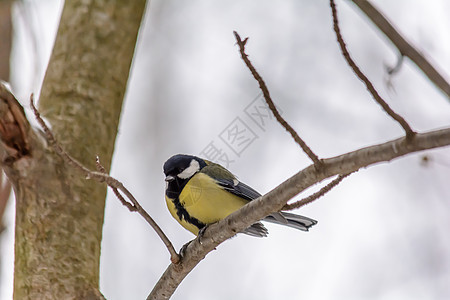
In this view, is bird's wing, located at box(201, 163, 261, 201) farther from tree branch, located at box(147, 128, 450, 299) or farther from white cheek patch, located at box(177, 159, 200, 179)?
tree branch, located at box(147, 128, 450, 299)

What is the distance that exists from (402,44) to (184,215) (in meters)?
1.62

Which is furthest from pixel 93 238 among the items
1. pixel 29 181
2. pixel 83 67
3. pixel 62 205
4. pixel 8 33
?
pixel 8 33

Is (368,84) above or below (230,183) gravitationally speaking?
above

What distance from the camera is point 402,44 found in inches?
38.4

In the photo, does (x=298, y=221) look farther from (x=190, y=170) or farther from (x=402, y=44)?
(x=402, y=44)

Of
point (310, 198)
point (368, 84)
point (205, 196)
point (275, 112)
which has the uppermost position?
point (368, 84)

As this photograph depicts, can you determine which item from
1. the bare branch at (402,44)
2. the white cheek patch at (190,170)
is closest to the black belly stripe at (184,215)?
the white cheek patch at (190,170)

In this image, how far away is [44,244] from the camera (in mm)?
→ 2025

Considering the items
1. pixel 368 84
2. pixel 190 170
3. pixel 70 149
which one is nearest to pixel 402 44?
pixel 368 84

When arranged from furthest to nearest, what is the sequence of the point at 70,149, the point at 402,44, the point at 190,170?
the point at 190,170 < the point at 70,149 < the point at 402,44

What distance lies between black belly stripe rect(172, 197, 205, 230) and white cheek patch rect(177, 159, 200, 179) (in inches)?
5.0

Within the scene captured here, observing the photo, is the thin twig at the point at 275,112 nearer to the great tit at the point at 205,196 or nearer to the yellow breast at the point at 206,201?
the great tit at the point at 205,196

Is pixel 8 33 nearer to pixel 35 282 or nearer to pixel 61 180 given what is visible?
pixel 61 180

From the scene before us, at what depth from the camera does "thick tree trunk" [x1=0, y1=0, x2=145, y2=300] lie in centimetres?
199
